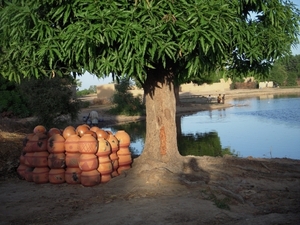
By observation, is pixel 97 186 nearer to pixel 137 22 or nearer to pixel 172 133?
pixel 172 133

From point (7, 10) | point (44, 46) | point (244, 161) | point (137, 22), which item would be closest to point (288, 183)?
point (244, 161)

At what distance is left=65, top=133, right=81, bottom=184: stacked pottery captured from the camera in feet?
28.4

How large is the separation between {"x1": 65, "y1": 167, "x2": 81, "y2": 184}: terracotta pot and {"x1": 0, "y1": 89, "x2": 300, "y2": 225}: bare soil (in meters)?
0.11

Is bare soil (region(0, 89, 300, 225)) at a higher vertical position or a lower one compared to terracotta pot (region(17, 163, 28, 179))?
lower

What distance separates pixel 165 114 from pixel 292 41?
9.08 feet

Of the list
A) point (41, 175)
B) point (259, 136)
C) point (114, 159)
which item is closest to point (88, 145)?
point (114, 159)

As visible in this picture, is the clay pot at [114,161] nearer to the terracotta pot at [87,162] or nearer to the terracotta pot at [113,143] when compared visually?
the terracotta pot at [113,143]

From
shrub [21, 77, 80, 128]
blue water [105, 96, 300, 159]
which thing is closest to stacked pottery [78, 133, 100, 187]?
blue water [105, 96, 300, 159]

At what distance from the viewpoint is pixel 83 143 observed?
8453 mm

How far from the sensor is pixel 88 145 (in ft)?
27.6

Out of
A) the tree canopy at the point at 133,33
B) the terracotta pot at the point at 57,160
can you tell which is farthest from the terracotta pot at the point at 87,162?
the tree canopy at the point at 133,33

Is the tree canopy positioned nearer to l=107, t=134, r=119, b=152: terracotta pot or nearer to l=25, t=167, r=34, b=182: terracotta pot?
l=107, t=134, r=119, b=152: terracotta pot

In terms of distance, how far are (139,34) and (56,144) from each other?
3.12 m

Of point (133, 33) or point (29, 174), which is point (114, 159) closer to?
point (29, 174)
